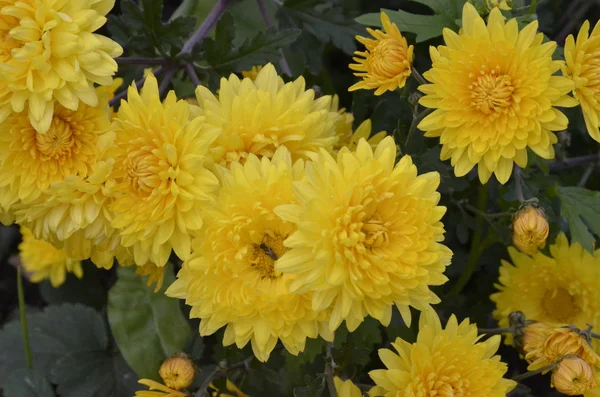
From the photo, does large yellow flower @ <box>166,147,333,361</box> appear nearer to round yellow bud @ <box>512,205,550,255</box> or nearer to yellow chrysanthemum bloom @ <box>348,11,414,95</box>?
yellow chrysanthemum bloom @ <box>348,11,414,95</box>

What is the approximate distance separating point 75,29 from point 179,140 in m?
0.27

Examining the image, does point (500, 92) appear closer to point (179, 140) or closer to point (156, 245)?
point (179, 140)

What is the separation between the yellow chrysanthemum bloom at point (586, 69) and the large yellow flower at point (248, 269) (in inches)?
22.0

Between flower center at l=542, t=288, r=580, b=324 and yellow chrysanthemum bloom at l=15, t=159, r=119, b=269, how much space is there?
1067 millimetres

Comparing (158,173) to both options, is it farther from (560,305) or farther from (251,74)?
(560,305)

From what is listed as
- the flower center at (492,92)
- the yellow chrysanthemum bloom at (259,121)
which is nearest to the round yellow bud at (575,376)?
the flower center at (492,92)

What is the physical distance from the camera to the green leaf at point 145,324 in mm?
1700

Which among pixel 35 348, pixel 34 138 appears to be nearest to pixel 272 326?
pixel 34 138

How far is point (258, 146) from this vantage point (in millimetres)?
1303

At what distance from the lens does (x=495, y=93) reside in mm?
1288

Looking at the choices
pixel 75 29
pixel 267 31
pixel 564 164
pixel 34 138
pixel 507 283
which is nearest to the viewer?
pixel 75 29

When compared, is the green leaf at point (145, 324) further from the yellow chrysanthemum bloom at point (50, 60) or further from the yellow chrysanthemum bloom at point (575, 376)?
the yellow chrysanthemum bloom at point (575, 376)

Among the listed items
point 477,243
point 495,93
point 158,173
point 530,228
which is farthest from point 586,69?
point 158,173

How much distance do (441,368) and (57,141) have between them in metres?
0.88
